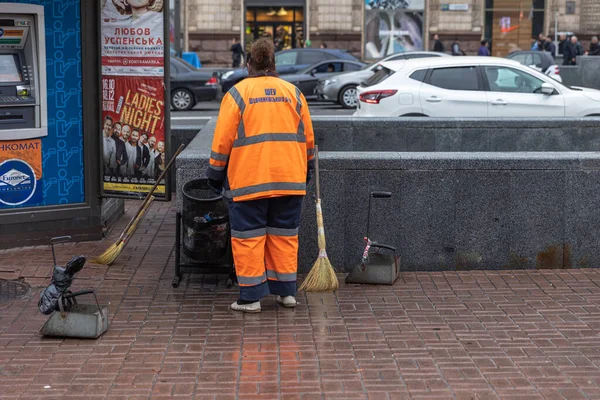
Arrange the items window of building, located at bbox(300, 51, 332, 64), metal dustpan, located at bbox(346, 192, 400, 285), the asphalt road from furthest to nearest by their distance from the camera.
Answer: window of building, located at bbox(300, 51, 332, 64) → the asphalt road → metal dustpan, located at bbox(346, 192, 400, 285)

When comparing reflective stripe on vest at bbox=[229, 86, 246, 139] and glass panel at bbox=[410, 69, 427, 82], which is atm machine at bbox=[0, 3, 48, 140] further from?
glass panel at bbox=[410, 69, 427, 82]

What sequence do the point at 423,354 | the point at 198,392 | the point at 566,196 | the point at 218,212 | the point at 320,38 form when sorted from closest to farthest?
the point at 198,392 < the point at 423,354 < the point at 218,212 < the point at 566,196 < the point at 320,38

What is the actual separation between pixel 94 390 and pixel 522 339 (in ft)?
8.69

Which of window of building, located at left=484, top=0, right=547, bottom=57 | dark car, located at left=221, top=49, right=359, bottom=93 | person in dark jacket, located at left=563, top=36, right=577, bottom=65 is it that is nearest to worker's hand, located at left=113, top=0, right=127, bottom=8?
dark car, located at left=221, top=49, right=359, bottom=93

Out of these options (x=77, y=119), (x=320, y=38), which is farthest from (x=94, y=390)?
(x=320, y=38)

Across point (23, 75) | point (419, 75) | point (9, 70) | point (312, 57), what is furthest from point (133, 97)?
point (312, 57)

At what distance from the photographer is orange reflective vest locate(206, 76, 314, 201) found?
645 cm

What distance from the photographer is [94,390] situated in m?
5.32

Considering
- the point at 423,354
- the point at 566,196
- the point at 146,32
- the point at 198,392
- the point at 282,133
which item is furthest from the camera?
the point at 146,32

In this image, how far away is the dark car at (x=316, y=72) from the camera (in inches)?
960

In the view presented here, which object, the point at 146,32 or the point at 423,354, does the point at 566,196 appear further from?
the point at 146,32

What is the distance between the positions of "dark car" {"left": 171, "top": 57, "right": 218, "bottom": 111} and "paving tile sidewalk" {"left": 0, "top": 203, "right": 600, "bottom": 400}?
15.7 meters

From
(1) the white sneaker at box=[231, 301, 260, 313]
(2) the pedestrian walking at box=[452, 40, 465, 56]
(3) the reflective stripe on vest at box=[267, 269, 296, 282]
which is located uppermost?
(2) the pedestrian walking at box=[452, 40, 465, 56]

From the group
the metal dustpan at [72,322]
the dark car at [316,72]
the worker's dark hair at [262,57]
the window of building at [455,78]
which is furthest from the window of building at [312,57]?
the metal dustpan at [72,322]
